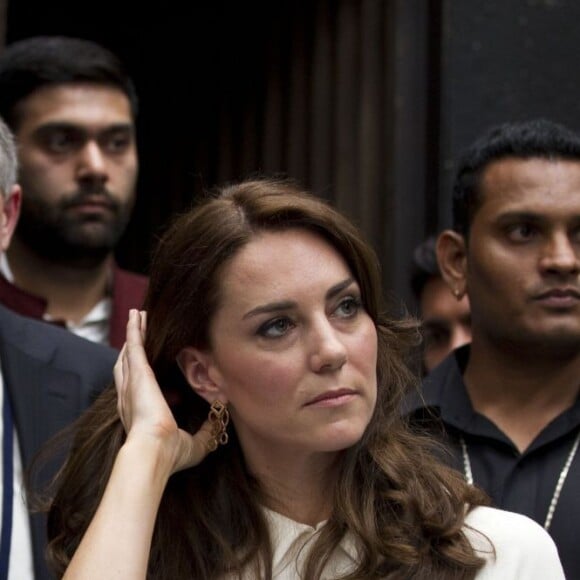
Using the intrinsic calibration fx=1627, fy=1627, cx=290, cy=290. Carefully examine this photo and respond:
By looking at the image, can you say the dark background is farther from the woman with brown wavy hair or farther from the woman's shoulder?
the woman's shoulder

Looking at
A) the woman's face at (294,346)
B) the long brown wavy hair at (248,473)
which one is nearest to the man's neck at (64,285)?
the long brown wavy hair at (248,473)

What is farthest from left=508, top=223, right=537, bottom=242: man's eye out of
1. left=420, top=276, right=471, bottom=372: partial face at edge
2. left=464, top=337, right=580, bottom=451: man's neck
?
left=420, top=276, right=471, bottom=372: partial face at edge

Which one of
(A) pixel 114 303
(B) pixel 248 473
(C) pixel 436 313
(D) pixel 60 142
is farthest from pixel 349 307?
(C) pixel 436 313

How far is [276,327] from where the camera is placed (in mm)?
3641

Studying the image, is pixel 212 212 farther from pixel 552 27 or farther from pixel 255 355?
pixel 552 27

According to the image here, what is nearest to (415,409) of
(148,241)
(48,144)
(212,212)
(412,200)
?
(212,212)

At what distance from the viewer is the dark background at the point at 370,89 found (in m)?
6.36

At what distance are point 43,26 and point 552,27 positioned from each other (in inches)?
119

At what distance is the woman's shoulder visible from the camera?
354 centimetres

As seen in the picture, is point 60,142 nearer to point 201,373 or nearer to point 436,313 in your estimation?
point 436,313

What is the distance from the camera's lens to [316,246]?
376 cm

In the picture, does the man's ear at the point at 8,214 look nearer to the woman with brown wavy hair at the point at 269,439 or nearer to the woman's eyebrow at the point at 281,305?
the woman with brown wavy hair at the point at 269,439

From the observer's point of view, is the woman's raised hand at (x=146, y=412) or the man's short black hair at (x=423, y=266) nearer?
the woman's raised hand at (x=146, y=412)

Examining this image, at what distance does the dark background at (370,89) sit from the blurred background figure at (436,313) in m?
0.41
